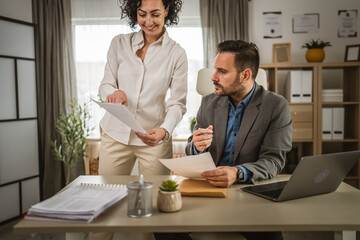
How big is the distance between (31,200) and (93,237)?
2032 mm

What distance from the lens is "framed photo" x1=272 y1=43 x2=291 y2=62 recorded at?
3.74m

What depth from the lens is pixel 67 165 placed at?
3.70m

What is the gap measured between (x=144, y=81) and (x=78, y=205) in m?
1.06

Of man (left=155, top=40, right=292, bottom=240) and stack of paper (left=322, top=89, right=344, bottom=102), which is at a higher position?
stack of paper (left=322, top=89, right=344, bottom=102)

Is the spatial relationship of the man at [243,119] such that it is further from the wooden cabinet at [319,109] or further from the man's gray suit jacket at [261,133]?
the wooden cabinet at [319,109]

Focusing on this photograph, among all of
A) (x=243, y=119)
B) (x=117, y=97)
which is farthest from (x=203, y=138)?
(x=117, y=97)

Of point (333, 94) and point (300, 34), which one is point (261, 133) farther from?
point (300, 34)

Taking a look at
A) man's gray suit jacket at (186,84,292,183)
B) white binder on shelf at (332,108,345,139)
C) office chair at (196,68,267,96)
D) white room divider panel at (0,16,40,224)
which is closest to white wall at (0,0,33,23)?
white room divider panel at (0,16,40,224)

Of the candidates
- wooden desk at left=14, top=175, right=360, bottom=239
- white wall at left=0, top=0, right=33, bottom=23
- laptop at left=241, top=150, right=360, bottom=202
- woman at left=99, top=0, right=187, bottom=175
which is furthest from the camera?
white wall at left=0, top=0, right=33, bottom=23

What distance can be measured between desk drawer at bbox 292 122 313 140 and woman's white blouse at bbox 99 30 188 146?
2.04 m

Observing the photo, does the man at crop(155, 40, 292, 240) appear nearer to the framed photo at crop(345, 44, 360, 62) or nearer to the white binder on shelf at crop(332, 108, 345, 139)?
the white binder on shelf at crop(332, 108, 345, 139)

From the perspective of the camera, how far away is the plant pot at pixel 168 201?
1.01 meters

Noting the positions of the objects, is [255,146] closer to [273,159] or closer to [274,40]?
[273,159]

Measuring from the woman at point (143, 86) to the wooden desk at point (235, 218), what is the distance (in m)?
0.80
